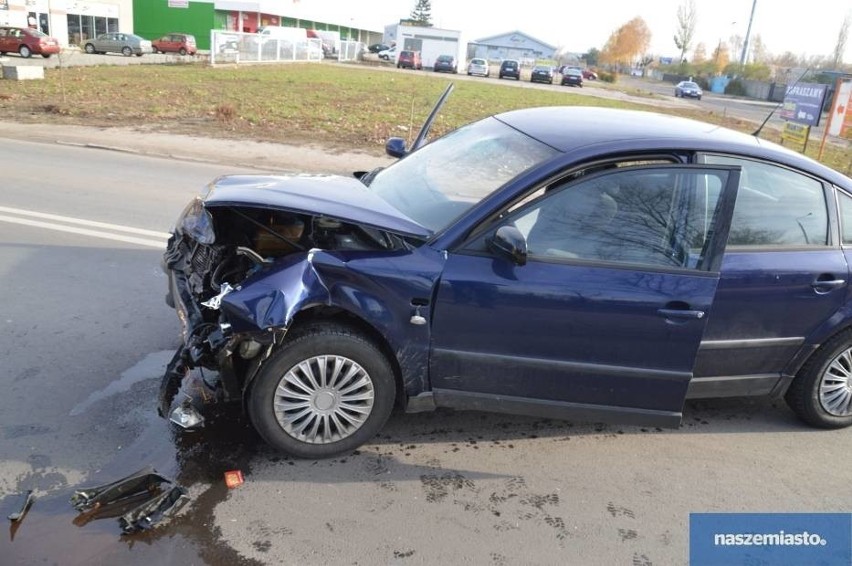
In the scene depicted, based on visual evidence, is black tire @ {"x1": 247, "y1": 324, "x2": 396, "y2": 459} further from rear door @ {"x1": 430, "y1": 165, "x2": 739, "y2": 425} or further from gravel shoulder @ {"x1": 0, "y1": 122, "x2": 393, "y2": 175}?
gravel shoulder @ {"x1": 0, "y1": 122, "x2": 393, "y2": 175}

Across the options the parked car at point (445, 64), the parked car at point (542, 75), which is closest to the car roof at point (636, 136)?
the parked car at point (542, 75)

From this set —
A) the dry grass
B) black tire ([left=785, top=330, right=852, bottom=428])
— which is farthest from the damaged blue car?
the dry grass

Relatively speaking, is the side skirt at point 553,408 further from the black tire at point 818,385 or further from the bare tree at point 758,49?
the bare tree at point 758,49

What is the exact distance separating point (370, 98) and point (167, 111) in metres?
9.04

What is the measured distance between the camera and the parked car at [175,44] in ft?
145

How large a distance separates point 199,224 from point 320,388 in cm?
109

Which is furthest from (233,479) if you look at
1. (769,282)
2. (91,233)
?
(91,233)

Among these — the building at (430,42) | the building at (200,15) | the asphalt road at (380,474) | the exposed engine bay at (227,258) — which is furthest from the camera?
the building at (430,42)

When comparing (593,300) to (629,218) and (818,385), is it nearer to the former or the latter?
(629,218)

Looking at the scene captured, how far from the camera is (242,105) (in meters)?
19.3

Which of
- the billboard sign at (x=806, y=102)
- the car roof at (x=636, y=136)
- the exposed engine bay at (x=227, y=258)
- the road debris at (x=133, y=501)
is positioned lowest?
the road debris at (x=133, y=501)

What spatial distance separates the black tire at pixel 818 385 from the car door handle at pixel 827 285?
12.8 inches

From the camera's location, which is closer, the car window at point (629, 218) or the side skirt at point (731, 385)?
the car window at point (629, 218)

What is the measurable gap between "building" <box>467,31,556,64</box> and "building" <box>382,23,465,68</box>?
35.8m
